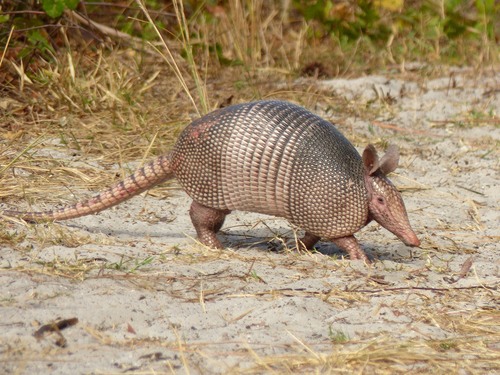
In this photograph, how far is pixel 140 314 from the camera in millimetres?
3941

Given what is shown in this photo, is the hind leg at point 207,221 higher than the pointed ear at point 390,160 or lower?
lower

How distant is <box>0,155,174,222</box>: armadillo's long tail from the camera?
5.28m

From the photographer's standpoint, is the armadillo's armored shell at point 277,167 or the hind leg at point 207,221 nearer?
the armadillo's armored shell at point 277,167

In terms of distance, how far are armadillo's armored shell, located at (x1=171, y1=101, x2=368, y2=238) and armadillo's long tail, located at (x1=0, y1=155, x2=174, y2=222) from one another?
0.74 feet

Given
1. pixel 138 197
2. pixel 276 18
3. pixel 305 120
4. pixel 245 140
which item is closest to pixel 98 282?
pixel 245 140

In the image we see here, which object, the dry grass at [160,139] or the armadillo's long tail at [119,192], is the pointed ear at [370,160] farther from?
the armadillo's long tail at [119,192]

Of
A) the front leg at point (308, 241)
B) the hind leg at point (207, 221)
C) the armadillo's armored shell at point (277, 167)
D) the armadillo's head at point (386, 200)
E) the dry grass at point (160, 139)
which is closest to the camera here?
the dry grass at point (160, 139)

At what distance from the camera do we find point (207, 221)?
5.37 m

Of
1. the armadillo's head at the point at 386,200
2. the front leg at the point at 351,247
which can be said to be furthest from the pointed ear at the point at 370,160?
the front leg at the point at 351,247

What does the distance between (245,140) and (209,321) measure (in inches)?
55.4

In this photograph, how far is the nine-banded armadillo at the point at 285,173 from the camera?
5090 millimetres

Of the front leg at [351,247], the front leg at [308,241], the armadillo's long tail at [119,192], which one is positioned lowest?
the front leg at [308,241]

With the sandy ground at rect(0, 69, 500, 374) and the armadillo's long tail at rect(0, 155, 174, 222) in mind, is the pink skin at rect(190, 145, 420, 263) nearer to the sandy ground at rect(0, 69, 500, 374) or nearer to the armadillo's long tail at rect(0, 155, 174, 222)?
the sandy ground at rect(0, 69, 500, 374)

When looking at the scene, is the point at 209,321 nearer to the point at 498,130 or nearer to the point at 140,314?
the point at 140,314
